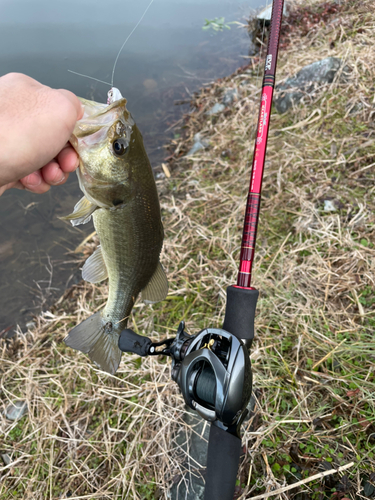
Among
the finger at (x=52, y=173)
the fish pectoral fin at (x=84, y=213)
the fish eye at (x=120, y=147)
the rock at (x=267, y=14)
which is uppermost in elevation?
the rock at (x=267, y=14)

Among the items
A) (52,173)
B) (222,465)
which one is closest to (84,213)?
(52,173)

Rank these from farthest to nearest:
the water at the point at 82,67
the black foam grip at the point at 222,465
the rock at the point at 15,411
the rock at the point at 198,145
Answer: the rock at the point at 198,145
the water at the point at 82,67
the rock at the point at 15,411
the black foam grip at the point at 222,465

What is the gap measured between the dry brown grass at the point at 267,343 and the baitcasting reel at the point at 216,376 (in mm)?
1008

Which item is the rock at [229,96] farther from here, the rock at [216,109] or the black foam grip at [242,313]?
the black foam grip at [242,313]

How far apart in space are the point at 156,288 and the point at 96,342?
1.87 feet

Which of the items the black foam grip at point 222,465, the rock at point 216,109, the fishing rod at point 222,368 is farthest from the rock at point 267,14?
the black foam grip at point 222,465

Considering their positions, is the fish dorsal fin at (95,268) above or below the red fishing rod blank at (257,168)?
below

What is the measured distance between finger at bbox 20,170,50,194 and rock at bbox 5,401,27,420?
2.13 m

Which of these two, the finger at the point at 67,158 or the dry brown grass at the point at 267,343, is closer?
the finger at the point at 67,158

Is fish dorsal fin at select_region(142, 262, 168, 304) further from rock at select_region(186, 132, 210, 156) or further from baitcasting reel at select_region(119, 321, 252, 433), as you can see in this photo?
rock at select_region(186, 132, 210, 156)

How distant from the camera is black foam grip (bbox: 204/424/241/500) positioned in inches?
59.0

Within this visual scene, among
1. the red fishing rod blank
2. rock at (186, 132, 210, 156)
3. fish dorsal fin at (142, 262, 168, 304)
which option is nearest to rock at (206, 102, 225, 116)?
rock at (186, 132, 210, 156)

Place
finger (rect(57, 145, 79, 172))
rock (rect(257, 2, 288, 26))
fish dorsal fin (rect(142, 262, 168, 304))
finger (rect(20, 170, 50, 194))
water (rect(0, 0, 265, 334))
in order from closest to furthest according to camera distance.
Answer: finger (rect(57, 145, 79, 172)) < finger (rect(20, 170, 50, 194)) < fish dorsal fin (rect(142, 262, 168, 304)) < water (rect(0, 0, 265, 334)) < rock (rect(257, 2, 288, 26))

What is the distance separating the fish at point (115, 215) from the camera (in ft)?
5.10
